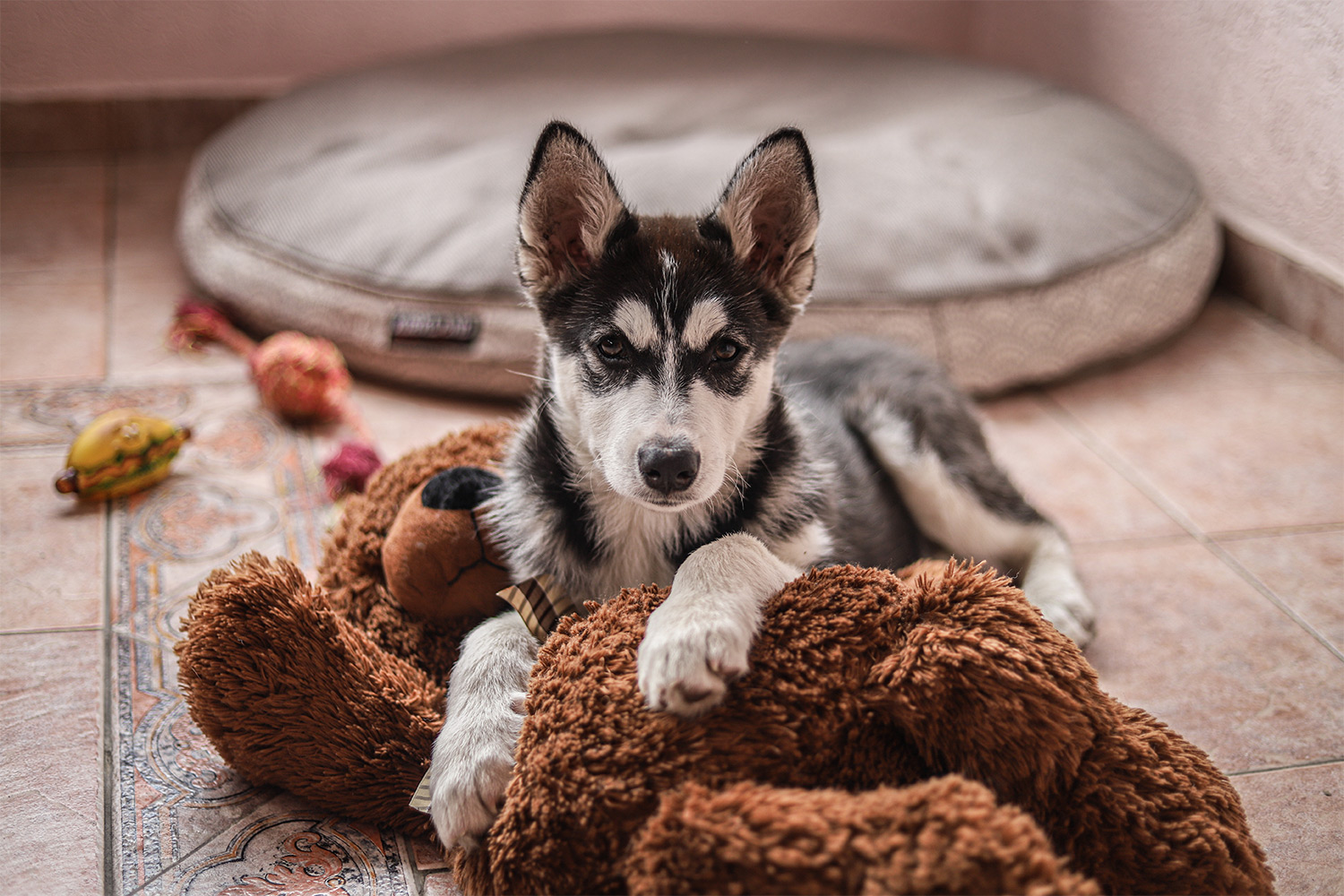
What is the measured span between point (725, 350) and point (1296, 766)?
1397 millimetres

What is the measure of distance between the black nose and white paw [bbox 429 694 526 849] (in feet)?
1.47

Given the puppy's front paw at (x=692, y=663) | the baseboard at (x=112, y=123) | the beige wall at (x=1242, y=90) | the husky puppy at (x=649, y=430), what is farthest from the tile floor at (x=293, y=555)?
the baseboard at (x=112, y=123)

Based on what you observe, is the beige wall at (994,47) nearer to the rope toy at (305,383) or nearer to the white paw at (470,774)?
the rope toy at (305,383)

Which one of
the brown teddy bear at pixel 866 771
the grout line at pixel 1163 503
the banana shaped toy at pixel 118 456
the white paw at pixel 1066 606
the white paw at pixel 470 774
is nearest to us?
the brown teddy bear at pixel 866 771

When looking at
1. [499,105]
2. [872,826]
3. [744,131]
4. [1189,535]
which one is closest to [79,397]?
[499,105]

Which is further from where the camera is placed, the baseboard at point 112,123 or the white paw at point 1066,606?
the baseboard at point 112,123

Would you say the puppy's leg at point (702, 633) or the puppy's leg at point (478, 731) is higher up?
the puppy's leg at point (702, 633)

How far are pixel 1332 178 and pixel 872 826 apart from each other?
2.93 metres

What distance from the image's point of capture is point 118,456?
9.14 ft

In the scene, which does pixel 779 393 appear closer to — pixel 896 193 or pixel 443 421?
pixel 443 421

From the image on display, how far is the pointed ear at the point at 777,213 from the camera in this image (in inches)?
77.4

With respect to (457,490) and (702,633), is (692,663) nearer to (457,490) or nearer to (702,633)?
(702,633)

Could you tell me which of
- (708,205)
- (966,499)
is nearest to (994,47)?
(708,205)

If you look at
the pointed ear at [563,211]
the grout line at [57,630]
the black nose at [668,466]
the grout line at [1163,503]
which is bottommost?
the grout line at [57,630]
